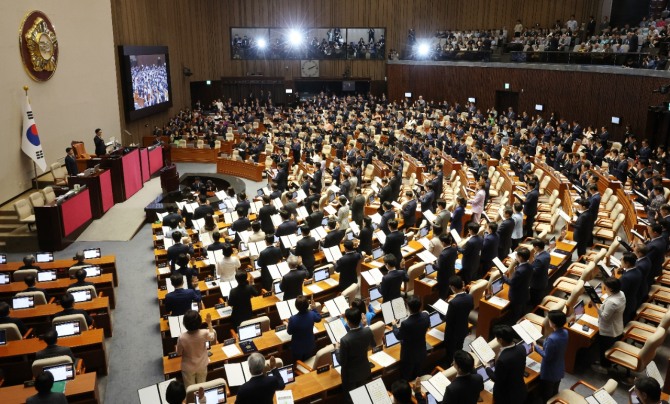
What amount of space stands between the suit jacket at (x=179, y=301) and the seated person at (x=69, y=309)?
150cm

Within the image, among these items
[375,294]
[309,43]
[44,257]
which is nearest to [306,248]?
[375,294]

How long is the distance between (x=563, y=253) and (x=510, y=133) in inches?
593

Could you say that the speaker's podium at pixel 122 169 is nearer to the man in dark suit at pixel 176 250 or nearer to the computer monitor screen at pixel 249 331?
the man in dark suit at pixel 176 250

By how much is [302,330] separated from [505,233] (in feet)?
17.0

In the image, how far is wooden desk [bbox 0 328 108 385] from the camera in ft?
24.6

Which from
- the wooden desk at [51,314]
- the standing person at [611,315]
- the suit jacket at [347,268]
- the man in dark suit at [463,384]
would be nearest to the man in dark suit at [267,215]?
the suit jacket at [347,268]

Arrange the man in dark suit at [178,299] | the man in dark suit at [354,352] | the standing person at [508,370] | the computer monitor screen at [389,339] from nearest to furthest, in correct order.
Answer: the standing person at [508,370] < the man in dark suit at [354,352] < the computer monitor screen at [389,339] < the man in dark suit at [178,299]

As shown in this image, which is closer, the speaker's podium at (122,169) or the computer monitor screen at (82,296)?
the computer monitor screen at (82,296)

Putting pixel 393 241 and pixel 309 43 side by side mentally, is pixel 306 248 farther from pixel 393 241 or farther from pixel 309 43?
pixel 309 43

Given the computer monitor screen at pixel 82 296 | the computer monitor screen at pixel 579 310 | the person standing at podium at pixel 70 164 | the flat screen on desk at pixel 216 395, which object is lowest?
the computer monitor screen at pixel 82 296

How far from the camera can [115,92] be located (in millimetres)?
21625

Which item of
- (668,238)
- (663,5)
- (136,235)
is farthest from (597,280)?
(663,5)

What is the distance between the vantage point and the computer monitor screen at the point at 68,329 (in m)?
7.79

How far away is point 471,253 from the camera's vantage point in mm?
9305
